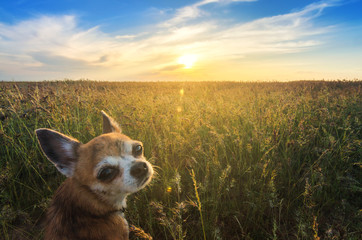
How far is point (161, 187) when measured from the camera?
2.84m

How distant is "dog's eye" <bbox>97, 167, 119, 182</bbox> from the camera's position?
193cm

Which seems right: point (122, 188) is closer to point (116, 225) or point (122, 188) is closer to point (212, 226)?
point (116, 225)

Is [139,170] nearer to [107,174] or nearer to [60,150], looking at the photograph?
[107,174]

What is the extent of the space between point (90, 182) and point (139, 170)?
514 mm

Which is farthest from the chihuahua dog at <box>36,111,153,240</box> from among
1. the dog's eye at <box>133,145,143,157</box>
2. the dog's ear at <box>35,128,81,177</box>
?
the dog's eye at <box>133,145,143,157</box>

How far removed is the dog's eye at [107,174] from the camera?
6.34 ft

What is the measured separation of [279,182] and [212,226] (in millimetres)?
1226

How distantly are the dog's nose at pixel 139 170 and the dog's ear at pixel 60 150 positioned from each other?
0.66 meters

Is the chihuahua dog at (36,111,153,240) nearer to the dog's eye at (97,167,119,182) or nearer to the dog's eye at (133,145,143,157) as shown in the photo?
the dog's eye at (97,167,119,182)

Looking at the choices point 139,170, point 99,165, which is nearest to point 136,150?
point 139,170

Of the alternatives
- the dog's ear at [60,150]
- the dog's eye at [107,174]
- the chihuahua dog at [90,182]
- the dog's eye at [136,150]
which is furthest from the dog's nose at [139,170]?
the dog's ear at [60,150]

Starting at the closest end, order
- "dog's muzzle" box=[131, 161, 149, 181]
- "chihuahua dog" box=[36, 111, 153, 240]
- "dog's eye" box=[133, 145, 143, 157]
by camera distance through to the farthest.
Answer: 1. "chihuahua dog" box=[36, 111, 153, 240]
2. "dog's muzzle" box=[131, 161, 149, 181]
3. "dog's eye" box=[133, 145, 143, 157]

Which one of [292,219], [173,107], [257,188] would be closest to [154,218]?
[257,188]

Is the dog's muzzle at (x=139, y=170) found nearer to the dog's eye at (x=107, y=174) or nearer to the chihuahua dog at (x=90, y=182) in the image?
the chihuahua dog at (x=90, y=182)
